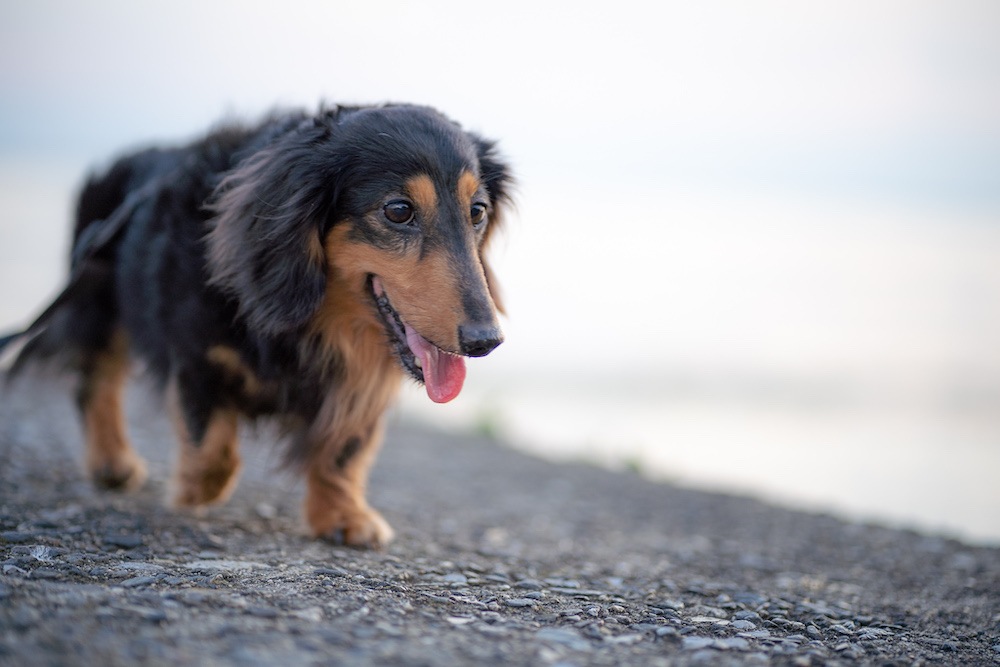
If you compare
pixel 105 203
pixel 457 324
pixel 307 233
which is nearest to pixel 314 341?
pixel 307 233

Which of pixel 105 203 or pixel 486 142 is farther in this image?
pixel 105 203

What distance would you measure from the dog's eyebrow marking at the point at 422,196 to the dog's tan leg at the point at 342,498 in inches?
45.7

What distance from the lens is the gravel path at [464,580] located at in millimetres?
2148

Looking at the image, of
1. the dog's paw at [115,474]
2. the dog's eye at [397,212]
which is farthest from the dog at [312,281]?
the dog's paw at [115,474]

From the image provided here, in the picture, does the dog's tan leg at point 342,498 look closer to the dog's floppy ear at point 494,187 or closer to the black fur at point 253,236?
the black fur at point 253,236

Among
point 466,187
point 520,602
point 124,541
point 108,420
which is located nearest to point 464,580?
point 520,602

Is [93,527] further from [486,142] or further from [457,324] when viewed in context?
[486,142]

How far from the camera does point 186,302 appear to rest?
368cm

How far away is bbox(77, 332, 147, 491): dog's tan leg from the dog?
0.46 metres

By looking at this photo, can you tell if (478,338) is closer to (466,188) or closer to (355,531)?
(466,188)

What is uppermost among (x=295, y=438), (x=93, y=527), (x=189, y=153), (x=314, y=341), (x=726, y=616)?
(x=189, y=153)

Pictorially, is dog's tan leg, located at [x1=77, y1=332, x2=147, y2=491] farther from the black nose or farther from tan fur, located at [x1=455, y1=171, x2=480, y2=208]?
the black nose

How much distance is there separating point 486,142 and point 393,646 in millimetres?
2338

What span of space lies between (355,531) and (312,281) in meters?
1.09
